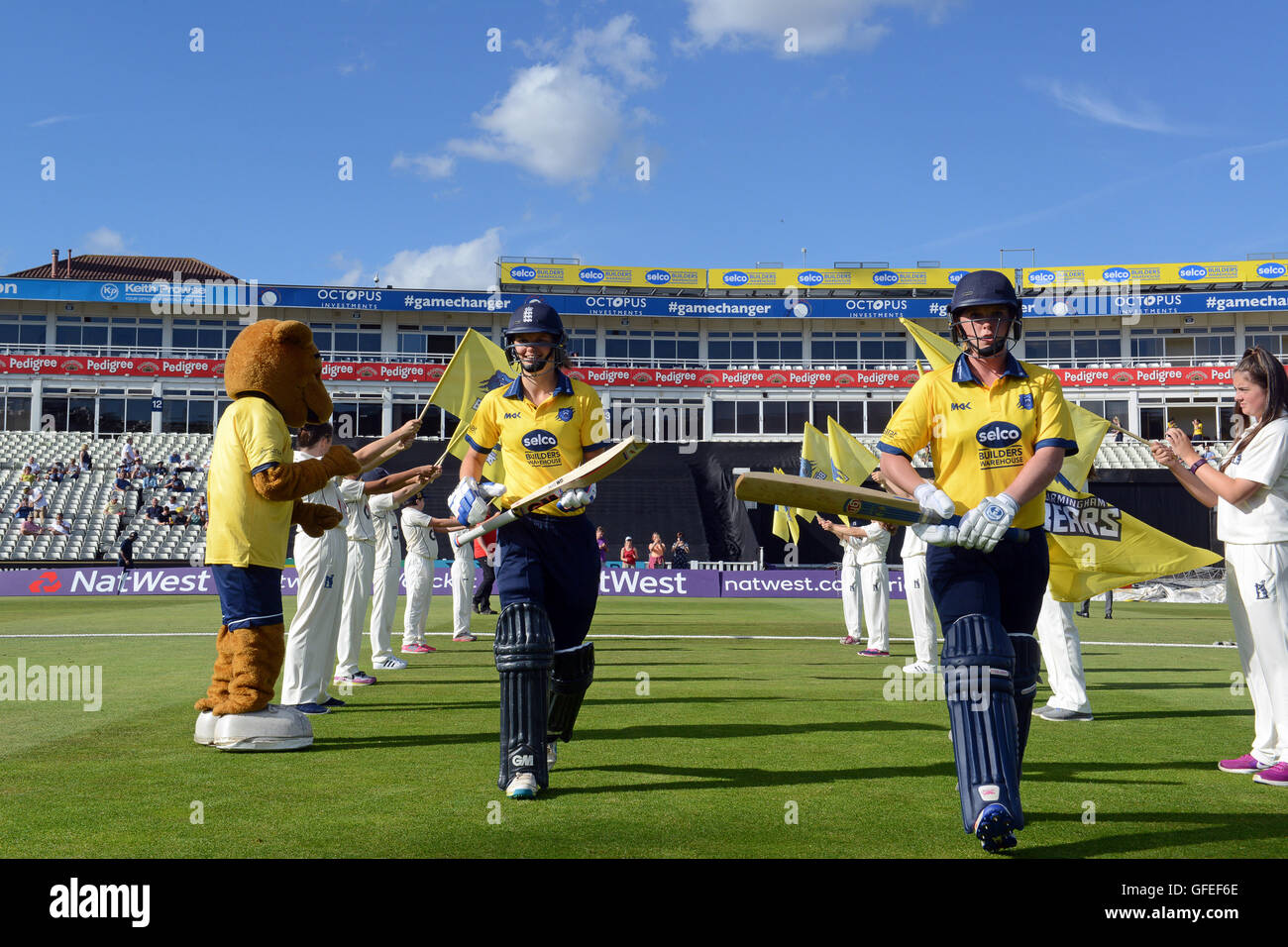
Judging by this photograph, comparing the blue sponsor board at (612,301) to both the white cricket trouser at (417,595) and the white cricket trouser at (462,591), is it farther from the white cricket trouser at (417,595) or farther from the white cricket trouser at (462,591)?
the white cricket trouser at (417,595)

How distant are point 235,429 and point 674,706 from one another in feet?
13.9

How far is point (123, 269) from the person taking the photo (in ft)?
204

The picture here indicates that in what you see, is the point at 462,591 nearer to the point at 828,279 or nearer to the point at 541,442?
the point at 541,442

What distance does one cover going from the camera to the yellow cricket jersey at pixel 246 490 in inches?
246

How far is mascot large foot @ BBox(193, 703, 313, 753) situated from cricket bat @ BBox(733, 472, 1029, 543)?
3580mm

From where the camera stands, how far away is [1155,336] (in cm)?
5547

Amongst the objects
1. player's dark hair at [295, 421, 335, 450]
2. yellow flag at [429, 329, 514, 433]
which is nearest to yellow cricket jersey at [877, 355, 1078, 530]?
player's dark hair at [295, 421, 335, 450]

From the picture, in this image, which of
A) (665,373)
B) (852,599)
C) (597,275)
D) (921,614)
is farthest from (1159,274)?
(921,614)

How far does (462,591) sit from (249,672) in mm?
9539

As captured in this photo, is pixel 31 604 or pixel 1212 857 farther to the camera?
pixel 31 604

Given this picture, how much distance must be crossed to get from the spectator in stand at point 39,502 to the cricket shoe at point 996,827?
38324mm

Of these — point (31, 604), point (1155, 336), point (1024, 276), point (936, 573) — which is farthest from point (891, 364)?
point (936, 573)

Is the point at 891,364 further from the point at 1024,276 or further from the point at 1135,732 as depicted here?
the point at 1135,732

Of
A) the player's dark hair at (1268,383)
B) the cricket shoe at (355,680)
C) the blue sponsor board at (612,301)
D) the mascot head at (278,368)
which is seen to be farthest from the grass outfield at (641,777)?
the blue sponsor board at (612,301)
